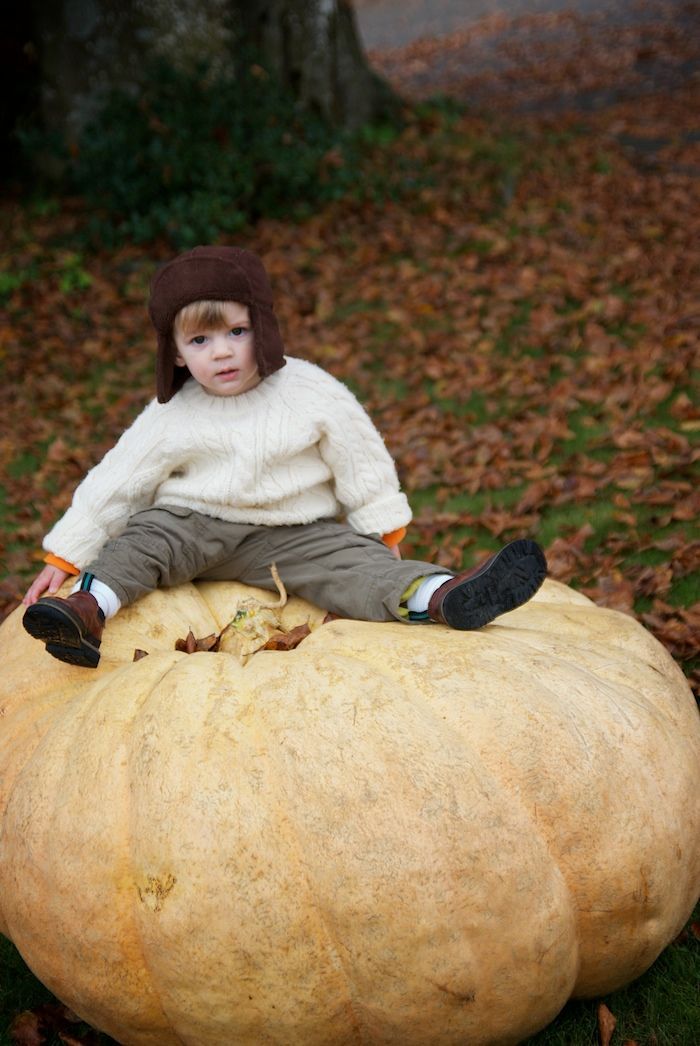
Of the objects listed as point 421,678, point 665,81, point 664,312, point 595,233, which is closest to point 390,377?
point 664,312

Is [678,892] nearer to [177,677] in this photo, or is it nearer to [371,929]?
[371,929]

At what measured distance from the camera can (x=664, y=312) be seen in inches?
309

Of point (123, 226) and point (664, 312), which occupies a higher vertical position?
point (123, 226)

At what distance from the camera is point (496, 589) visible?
3270mm

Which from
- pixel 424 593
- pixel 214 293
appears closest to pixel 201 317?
pixel 214 293

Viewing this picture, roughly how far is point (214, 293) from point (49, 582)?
45.8 inches

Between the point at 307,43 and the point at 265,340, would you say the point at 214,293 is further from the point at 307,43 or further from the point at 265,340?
the point at 307,43

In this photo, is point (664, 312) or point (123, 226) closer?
point (664, 312)

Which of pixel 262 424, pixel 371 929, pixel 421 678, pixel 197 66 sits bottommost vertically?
pixel 371 929

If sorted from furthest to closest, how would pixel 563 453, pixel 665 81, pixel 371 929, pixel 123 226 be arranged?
pixel 665 81 → pixel 123 226 → pixel 563 453 → pixel 371 929

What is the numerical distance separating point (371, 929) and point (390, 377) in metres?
6.00

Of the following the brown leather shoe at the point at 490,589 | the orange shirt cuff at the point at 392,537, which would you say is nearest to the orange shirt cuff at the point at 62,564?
the orange shirt cuff at the point at 392,537

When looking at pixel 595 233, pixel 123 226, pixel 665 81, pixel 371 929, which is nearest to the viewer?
pixel 371 929

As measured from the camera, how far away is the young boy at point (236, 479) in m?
3.59
